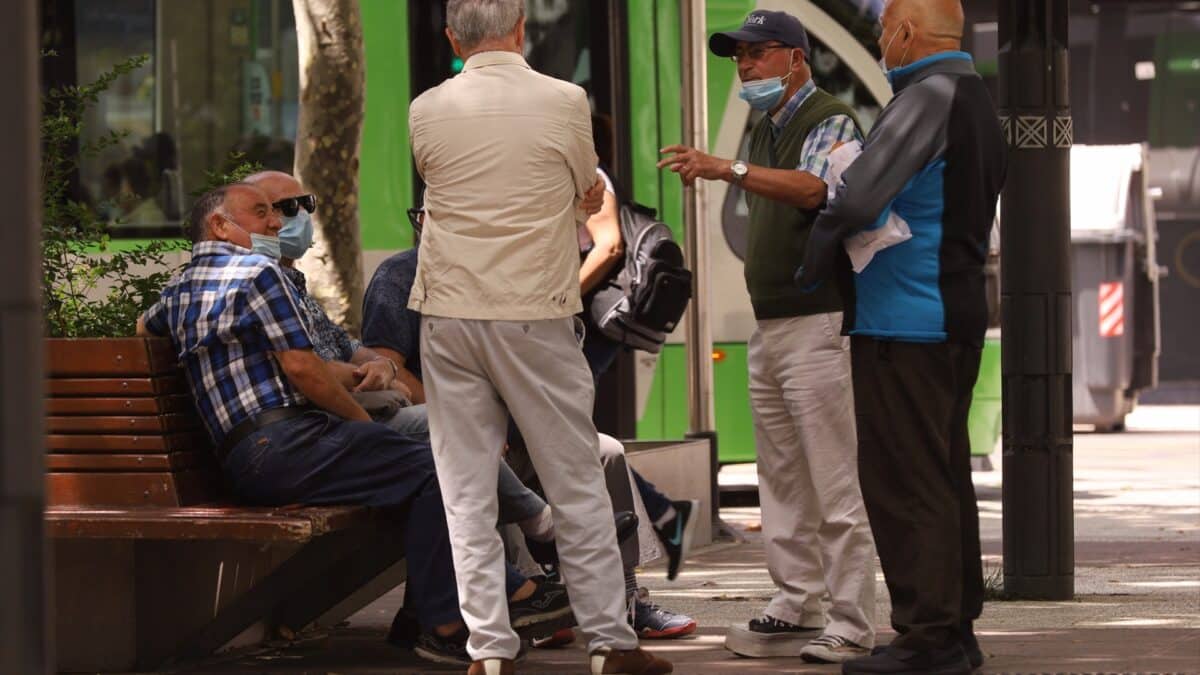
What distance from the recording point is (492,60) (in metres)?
5.91

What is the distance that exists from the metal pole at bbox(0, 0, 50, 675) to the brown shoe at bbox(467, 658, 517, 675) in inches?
120

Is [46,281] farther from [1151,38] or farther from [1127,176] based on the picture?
[1151,38]

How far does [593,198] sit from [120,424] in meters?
1.47

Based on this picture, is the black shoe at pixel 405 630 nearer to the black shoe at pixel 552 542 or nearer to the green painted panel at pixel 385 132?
the black shoe at pixel 552 542

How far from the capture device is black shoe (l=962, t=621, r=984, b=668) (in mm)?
6148

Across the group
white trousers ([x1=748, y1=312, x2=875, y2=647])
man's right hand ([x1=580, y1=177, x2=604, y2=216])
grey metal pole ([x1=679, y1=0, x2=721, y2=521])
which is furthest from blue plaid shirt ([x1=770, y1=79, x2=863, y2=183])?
grey metal pole ([x1=679, y1=0, x2=721, y2=521])

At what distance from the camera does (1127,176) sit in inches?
801

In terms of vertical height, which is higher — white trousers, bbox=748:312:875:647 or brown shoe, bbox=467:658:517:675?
white trousers, bbox=748:312:875:647

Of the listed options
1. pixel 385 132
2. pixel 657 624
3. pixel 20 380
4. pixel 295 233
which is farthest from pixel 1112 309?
pixel 20 380

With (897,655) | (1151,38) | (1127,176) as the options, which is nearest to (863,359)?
(897,655)

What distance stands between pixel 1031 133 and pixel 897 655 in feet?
8.89

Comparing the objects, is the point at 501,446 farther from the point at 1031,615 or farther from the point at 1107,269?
the point at 1107,269

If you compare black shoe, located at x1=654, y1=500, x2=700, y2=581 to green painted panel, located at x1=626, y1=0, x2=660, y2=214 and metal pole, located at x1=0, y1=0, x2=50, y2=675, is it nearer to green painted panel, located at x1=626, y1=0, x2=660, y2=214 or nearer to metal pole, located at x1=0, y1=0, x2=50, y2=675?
metal pole, located at x1=0, y1=0, x2=50, y2=675

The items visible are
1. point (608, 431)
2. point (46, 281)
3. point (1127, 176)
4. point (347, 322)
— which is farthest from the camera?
point (1127, 176)
